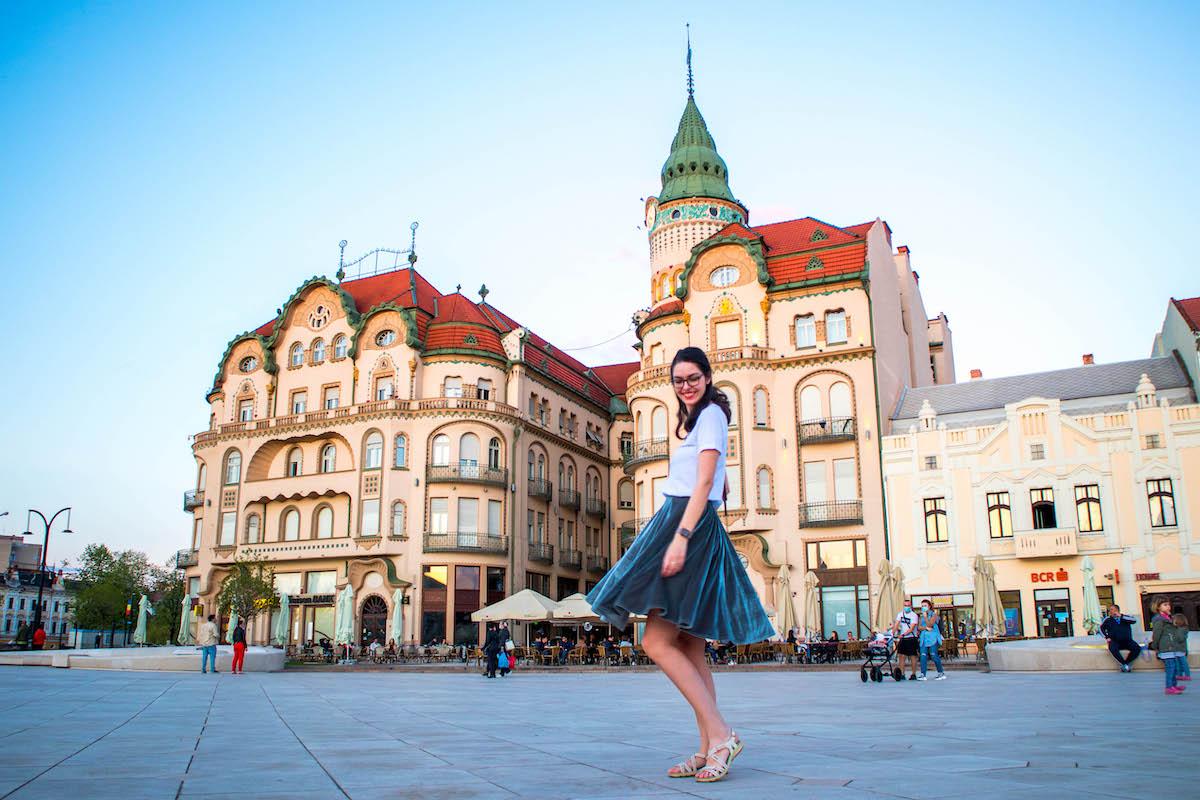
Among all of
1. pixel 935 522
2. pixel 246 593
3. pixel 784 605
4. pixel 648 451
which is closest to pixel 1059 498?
pixel 935 522

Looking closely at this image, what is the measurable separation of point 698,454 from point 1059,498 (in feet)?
127

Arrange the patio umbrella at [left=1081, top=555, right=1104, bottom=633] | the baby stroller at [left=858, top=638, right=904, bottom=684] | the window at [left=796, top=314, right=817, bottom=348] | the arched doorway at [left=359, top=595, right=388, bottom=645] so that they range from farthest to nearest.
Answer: the arched doorway at [left=359, top=595, right=388, bottom=645], the window at [left=796, top=314, right=817, bottom=348], the patio umbrella at [left=1081, top=555, right=1104, bottom=633], the baby stroller at [left=858, top=638, right=904, bottom=684]

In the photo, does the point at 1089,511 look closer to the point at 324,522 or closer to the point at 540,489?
the point at 540,489

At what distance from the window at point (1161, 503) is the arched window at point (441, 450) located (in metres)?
31.7

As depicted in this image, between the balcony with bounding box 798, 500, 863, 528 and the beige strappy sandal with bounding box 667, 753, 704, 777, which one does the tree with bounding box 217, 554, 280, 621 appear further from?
the beige strappy sandal with bounding box 667, 753, 704, 777

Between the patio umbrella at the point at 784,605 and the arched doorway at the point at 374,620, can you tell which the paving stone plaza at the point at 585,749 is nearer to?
the patio umbrella at the point at 784,605

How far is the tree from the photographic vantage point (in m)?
44.4

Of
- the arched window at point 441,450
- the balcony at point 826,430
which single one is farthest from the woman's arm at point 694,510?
the arched window at point 441,450

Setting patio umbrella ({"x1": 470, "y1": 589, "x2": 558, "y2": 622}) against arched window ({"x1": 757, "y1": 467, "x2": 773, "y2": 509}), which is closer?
patio umbrella ({"x1": 470, "y1": 589, "x2": 558, "y2": 622})

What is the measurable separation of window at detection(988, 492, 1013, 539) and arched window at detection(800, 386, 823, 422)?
8.59 metres

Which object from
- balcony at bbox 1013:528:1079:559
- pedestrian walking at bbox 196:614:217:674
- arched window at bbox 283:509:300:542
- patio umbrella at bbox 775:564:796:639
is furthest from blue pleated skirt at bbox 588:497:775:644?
arched window at bbox 283:509:300:542

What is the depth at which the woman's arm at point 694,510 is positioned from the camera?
19.2 ft

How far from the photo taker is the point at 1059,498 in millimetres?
40281

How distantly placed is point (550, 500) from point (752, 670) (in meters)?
26.6
